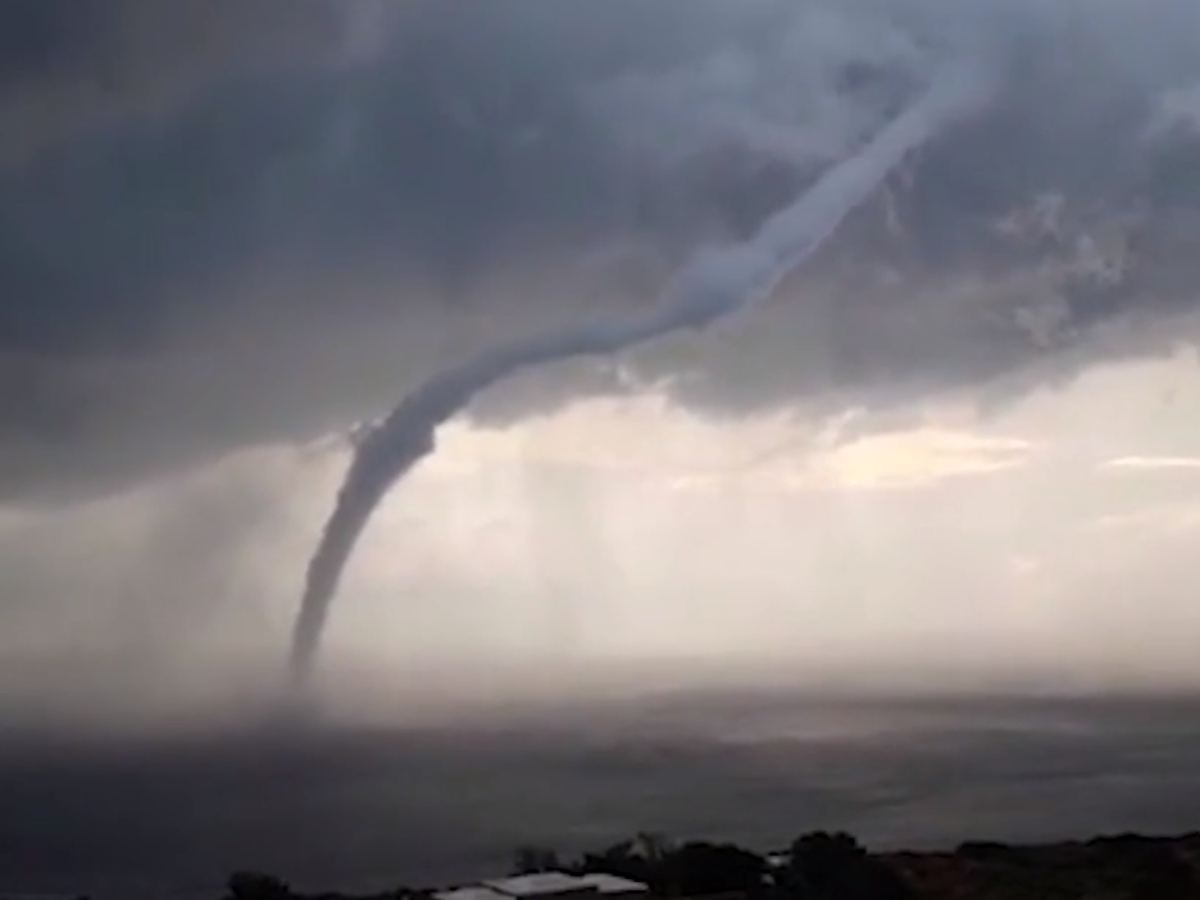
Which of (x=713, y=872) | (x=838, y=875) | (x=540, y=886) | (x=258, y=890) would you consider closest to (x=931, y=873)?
(x=838, y=875)

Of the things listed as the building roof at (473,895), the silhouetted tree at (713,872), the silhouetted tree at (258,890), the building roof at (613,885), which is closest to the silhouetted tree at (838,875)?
the silhouetted tree at (713,872)

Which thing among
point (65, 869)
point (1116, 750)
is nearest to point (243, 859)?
point (65, 869)

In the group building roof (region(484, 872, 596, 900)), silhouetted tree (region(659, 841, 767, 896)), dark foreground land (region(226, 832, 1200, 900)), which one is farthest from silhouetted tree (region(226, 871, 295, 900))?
silhouetted tree (region(659, 841, 767, 896))

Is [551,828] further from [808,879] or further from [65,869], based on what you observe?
[808,879]

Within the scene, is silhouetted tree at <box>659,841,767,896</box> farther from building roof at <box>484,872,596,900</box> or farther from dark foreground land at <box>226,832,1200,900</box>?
building roof at <box>484,872,596,900</box>

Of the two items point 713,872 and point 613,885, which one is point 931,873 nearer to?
point 713,872
